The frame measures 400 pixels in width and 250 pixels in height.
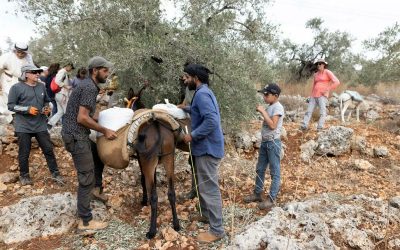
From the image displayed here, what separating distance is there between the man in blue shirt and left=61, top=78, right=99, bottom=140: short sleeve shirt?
1.16 meters

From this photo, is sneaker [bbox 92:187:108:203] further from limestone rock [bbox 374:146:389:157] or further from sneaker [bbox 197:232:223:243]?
limestone rock [bbox 374:146:389:157]

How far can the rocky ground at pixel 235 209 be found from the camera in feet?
13.4

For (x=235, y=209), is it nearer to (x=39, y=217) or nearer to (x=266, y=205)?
(x=266, y=205)

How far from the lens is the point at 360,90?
63.4ft

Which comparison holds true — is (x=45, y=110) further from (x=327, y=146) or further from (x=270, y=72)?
(x=327, y=146)

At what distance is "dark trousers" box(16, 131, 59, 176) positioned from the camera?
18.7 ft

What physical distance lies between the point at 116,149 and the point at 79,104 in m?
0.71

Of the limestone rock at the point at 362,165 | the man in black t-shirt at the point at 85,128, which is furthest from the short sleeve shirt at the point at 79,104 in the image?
the limestone rock at the point at 362,165

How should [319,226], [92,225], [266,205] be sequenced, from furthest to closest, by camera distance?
1. [266,205]
2. [92,225]
3. [319,226]

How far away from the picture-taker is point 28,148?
18.9 ft

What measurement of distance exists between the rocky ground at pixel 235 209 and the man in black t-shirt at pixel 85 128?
1.25 feet

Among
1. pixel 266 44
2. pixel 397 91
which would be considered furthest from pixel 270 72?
pixel 397 91

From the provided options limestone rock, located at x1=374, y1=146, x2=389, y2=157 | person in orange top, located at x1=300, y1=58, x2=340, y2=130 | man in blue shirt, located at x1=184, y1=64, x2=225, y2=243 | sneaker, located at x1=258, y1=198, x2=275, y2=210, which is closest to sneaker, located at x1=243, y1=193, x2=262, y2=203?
sneaker, located at x1=258, y1=198, x2=275, y2=210

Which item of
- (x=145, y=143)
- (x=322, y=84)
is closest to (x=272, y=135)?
(x=145, y=143)
